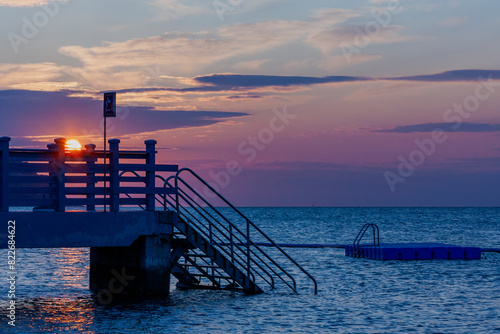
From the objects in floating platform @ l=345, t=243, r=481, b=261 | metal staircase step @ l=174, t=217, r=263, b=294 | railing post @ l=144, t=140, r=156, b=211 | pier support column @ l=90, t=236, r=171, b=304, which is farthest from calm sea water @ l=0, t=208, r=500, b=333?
floating platform @ l=345, t=243, r=481, b=261

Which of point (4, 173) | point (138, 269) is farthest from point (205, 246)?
point (4, 173)

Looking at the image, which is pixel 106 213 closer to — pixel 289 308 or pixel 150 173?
pixel 150 173

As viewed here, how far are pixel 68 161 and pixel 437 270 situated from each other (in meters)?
23.0

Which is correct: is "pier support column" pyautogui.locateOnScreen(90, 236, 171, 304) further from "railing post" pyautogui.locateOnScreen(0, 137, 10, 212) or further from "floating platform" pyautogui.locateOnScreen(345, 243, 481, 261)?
"floating platform" pyautogui.locateOnScreen(345, 243, 481, 261)

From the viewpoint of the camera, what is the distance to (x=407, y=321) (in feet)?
67.5

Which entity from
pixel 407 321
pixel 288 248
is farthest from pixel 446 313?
pixel 288 248

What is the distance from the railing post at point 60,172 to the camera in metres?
18.9

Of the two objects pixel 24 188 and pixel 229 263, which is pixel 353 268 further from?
pixel 24 188

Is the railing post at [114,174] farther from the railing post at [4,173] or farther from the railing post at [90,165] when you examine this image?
the railing post at [4,173]

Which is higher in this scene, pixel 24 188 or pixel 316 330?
pixel 24 188

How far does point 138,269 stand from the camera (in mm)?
20844

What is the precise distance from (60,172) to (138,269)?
377 centimetres

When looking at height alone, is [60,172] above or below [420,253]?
above

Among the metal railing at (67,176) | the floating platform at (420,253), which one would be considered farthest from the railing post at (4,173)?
the floating platform at (420,253)
